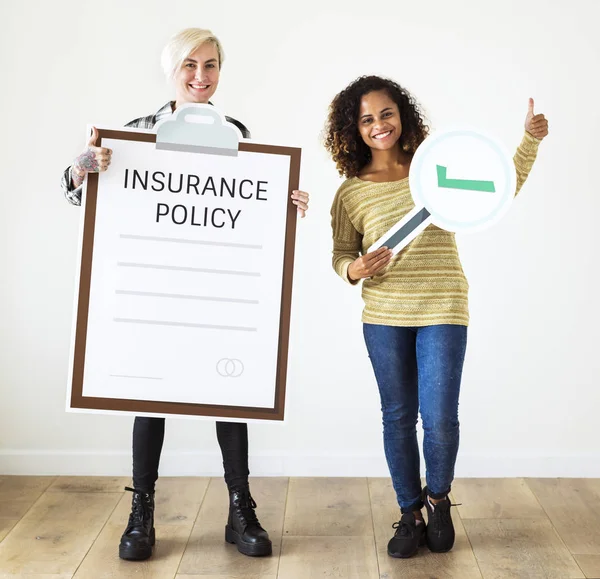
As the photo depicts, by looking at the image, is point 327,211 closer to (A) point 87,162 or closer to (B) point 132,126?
(B) point 132,126

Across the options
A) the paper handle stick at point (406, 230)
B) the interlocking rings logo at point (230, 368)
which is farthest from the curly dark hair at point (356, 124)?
the interlocking rings logo at point (230, 368)

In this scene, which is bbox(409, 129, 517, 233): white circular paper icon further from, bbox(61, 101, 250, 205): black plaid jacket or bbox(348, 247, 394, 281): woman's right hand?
bbox(61, 101, 250, 205): black plaid jacket

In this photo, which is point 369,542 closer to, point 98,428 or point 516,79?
point 98,428

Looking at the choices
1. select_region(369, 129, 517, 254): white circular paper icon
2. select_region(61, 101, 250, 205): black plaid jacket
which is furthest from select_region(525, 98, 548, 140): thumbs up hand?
select_region(61, 101, 250, 205): black plaid jacket

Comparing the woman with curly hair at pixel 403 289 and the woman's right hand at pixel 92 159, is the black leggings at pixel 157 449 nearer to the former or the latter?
the woman with curly hair at pixel 403 289

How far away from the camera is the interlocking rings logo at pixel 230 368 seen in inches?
75.9

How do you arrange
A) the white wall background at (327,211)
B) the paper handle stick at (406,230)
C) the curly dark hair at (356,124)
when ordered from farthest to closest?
the white wall background at (327,211) → the curly dark hair at (356,124) → the paper handle stick at (406,230)

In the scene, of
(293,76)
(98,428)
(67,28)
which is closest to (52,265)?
(98,428)

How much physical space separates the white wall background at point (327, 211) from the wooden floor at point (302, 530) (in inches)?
5.8

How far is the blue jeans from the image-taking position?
6.21 feet

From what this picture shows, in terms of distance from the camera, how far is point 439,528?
1.99 m

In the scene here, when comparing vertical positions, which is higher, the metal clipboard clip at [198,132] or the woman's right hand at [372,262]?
the metal clipboard clip at [198,132]

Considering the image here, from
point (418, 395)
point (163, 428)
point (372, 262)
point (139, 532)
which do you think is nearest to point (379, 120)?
point (372, 262)

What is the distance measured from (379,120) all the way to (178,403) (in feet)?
2.73
